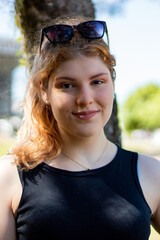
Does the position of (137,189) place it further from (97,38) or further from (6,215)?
(97,38)

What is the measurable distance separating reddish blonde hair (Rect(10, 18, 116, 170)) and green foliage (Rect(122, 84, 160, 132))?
47230 millimetres

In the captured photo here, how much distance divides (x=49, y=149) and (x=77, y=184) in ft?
1.05

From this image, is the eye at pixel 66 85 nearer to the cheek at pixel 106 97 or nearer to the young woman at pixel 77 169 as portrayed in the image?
the young woman at pixel 77 169

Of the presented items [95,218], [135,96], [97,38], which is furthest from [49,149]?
[135,96]

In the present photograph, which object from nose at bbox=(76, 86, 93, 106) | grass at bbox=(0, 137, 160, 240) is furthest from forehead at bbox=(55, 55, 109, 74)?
grass at bbox=(0, 137, 160, 240)

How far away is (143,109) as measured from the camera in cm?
5134

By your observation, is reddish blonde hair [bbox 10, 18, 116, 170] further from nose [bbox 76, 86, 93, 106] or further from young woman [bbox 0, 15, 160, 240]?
nose [bbox 76, 86, 93, 106]

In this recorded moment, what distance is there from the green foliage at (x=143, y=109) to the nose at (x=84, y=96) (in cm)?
4754

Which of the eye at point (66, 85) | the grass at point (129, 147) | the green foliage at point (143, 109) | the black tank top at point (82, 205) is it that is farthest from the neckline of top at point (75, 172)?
the green foliage at point (143, 109)

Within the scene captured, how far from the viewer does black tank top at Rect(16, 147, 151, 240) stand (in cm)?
170

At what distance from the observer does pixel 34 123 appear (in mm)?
2209

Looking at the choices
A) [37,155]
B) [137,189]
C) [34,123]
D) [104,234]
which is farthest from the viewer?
[34,123]

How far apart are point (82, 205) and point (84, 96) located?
23.7 inches

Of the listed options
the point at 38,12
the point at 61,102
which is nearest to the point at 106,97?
the point at 61,102
